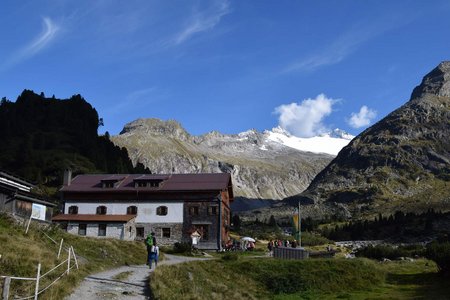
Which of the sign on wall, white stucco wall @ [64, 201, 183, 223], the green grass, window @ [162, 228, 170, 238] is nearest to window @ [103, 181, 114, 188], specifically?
white stucco wall @ [64, 201, 183, 223]

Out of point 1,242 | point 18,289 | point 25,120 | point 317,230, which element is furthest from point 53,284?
point 25,120

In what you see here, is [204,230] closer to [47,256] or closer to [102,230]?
[102,230]

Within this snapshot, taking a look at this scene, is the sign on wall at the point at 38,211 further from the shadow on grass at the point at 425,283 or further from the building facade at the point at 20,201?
the shadow on grass at the point at 425,283

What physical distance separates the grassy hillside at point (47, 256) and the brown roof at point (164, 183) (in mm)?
21519

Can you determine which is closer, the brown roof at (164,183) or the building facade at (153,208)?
the building facade at (153,208)

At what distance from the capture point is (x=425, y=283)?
38.9 m

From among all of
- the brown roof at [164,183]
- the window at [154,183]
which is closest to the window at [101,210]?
the brown roof at [164,183]

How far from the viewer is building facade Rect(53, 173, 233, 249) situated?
6231 cm

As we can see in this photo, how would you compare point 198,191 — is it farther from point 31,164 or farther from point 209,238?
point 31,164

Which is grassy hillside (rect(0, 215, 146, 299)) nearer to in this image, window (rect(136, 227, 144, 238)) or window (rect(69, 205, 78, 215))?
window (rect(136, 227, 144, 238))

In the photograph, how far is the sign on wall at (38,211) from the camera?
55094mm

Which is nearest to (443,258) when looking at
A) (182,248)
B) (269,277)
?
(269,277)

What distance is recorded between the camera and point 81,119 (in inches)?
6614

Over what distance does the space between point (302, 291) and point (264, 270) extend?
3777 millimetres
